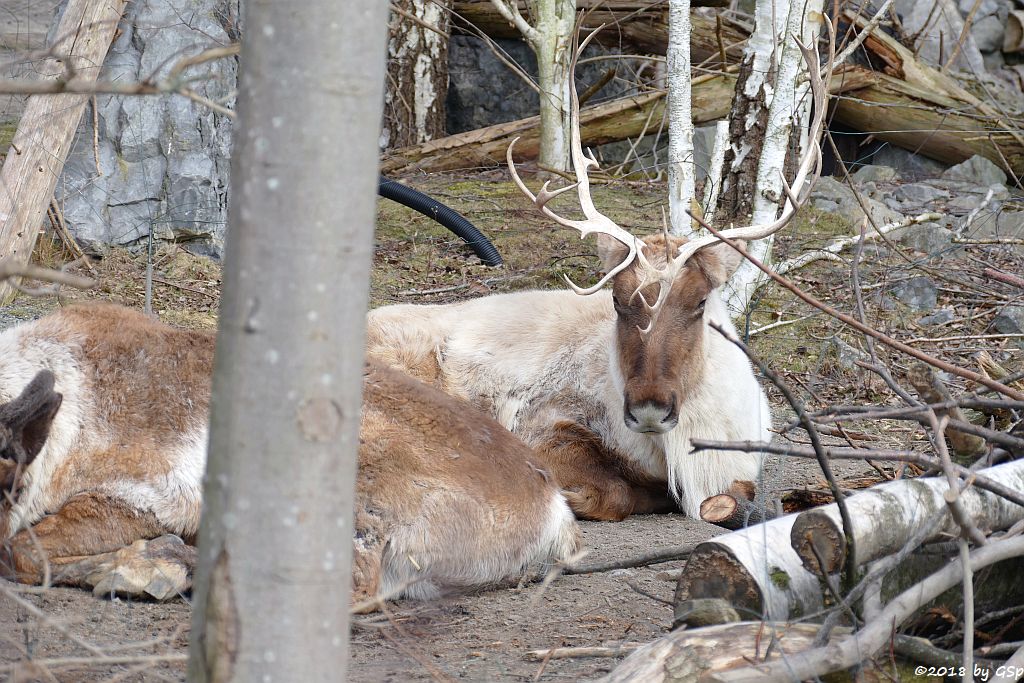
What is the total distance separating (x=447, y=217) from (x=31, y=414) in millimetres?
5881

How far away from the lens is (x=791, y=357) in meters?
7.94

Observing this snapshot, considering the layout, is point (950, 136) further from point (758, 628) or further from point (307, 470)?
point (307, 470)

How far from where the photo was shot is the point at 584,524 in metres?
5.24

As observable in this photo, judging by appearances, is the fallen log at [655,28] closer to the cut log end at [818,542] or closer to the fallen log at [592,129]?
the fallen log at [592,129]

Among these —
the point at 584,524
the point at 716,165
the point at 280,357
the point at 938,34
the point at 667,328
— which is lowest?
the point at 584,524

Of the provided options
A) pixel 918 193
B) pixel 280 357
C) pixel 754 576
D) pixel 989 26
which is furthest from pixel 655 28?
pixel 280 357

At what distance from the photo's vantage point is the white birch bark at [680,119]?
295 inches

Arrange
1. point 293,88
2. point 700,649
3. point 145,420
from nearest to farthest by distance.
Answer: point 293,88
point 700,649
point 145,420

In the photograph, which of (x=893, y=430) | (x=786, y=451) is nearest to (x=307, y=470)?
(x=786, y=451)

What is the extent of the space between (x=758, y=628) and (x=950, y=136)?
10.1 meters

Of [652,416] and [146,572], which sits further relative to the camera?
[652,416]

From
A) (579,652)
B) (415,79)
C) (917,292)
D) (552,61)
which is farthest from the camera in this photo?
→ (415,79)

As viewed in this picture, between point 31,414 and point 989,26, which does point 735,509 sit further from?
point 989,26

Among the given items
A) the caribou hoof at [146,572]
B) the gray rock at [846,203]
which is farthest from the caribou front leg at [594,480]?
the gray rock at [846,203]
